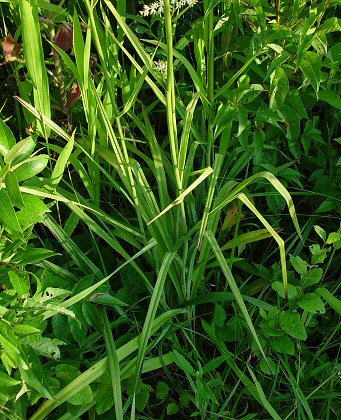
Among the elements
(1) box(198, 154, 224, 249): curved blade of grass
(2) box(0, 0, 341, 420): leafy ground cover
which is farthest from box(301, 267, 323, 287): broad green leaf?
(1) box(198, 154, 224, 249): curved blade of grass

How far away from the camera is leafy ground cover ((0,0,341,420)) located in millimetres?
1192

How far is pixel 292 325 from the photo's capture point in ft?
4.15

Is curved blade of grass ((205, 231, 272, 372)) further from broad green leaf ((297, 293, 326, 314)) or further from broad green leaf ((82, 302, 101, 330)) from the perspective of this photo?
broad green leaf ((82, 302, 101, 330))

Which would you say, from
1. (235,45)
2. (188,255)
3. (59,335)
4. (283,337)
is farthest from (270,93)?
(59,335)

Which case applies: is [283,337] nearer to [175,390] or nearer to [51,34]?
[175,390]

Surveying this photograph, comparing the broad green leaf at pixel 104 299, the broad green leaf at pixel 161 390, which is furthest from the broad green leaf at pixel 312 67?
the broad green leaf at pixel 161 390

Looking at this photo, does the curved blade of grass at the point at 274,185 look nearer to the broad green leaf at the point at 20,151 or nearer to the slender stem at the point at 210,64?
the slender stem at the point at 210,64

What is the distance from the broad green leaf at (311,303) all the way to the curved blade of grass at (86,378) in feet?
0.95

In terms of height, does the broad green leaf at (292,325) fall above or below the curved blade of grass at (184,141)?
below

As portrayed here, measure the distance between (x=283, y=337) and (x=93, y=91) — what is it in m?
0.64

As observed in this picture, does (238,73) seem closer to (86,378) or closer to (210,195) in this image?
(210,195)

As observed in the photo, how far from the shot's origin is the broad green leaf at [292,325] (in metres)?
1.25

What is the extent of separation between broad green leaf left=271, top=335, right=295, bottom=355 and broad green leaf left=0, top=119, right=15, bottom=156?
0.66 meters

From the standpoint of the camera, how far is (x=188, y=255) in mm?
1433
